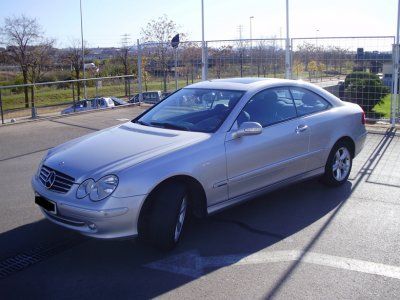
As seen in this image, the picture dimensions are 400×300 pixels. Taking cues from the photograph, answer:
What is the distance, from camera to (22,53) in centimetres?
4203

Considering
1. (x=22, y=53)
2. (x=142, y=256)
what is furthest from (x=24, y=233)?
A: (x=22, y=53)

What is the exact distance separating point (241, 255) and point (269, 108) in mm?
1910

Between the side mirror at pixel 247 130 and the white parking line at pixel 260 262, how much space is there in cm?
123

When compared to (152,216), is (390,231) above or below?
below

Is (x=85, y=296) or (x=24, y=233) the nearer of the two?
(x=85, y=296)

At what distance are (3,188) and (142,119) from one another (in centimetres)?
236

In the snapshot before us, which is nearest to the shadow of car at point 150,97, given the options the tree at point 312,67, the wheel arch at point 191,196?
the tree at point 312,67

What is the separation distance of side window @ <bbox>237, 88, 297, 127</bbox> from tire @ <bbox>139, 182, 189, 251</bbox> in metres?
1.25

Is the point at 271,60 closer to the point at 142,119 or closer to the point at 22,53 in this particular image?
the point at 142,119

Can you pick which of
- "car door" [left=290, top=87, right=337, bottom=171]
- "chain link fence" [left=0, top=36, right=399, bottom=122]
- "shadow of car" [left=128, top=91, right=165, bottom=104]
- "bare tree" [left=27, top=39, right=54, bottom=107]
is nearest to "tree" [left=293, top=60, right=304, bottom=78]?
"chain link fence" [left=0, top=36, right=399, bottom=122]

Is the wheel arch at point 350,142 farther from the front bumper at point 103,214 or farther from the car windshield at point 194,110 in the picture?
the front bumper at point 103,214

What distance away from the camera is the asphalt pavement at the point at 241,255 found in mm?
3789

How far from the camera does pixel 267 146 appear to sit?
528 cm

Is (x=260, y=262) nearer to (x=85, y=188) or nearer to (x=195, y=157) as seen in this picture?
(x=195, y=157)
